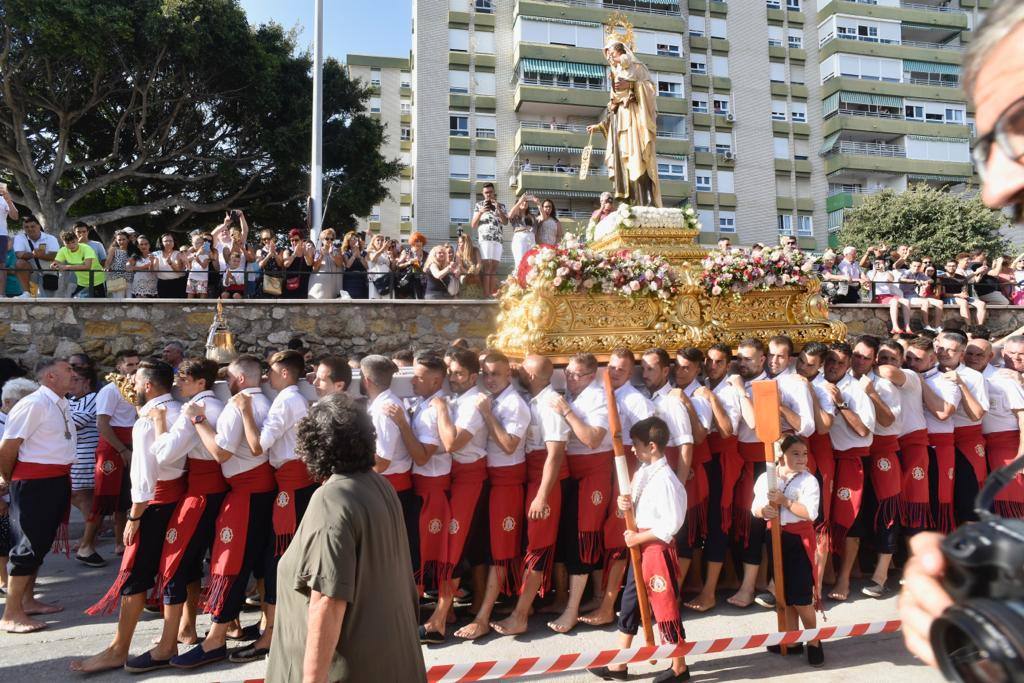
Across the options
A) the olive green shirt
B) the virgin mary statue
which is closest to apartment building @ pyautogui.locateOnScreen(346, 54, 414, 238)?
the virgin mary statue

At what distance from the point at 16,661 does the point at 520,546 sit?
3.40 meters

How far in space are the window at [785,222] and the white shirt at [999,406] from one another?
31123mm

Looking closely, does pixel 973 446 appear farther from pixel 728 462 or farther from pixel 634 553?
pixel 634 553

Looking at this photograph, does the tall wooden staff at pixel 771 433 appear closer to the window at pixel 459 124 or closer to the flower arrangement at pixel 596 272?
the flower arrangement at pixel 596 272

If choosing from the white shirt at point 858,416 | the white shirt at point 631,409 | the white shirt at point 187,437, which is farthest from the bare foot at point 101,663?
the white shirt at point 858,416

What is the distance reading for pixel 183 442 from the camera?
172 inches

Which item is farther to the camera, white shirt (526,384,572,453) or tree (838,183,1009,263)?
tree (838,183,1009,263)

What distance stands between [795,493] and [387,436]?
8.73 ft

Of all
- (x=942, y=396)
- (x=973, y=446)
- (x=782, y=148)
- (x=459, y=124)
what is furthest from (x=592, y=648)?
(x=782, y=148)

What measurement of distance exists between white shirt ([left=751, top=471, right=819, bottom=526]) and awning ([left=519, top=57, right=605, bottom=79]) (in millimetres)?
29933

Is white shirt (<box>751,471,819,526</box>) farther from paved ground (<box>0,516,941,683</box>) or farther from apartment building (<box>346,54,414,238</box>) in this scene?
apartment building (<box>346,54,414,238</box>)

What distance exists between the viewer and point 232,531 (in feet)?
14.8

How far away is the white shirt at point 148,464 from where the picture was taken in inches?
172

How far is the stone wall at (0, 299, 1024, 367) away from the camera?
9859 mm
